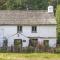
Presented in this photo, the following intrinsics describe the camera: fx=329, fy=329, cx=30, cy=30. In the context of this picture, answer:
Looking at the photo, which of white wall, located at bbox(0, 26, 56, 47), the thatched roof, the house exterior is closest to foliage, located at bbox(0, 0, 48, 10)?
the thatched roof

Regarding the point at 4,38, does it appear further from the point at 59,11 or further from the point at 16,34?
the point at 59,11

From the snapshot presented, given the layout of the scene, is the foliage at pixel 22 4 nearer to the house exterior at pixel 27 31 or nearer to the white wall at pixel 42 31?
the house exterior at pixel 27 31

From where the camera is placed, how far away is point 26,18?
58969 mm

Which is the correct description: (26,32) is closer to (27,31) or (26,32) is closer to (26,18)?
(27,31)

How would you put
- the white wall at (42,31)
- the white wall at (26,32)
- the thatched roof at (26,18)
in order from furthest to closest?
the thatched roof at (26,18) < the white wall at (42,31) < the white wall at (26,32)

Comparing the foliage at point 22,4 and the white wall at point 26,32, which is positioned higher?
the foliage at point 22,4

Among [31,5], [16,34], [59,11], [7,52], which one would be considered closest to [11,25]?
[16,34]

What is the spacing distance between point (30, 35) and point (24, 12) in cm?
535

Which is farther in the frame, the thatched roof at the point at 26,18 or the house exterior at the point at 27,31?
the thatched roof at the point at 26,18

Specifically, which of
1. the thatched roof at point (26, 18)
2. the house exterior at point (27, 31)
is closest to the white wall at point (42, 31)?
the house exterior at point (27, 31)

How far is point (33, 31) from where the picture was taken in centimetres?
5750

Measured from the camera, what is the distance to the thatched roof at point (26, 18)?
190ft

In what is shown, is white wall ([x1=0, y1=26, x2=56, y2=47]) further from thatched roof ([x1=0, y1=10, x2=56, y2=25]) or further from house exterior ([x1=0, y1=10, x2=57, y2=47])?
thatched roof ([x1=0, y1=10, x2=56, y2=25])

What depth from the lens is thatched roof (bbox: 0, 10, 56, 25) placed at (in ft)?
190
